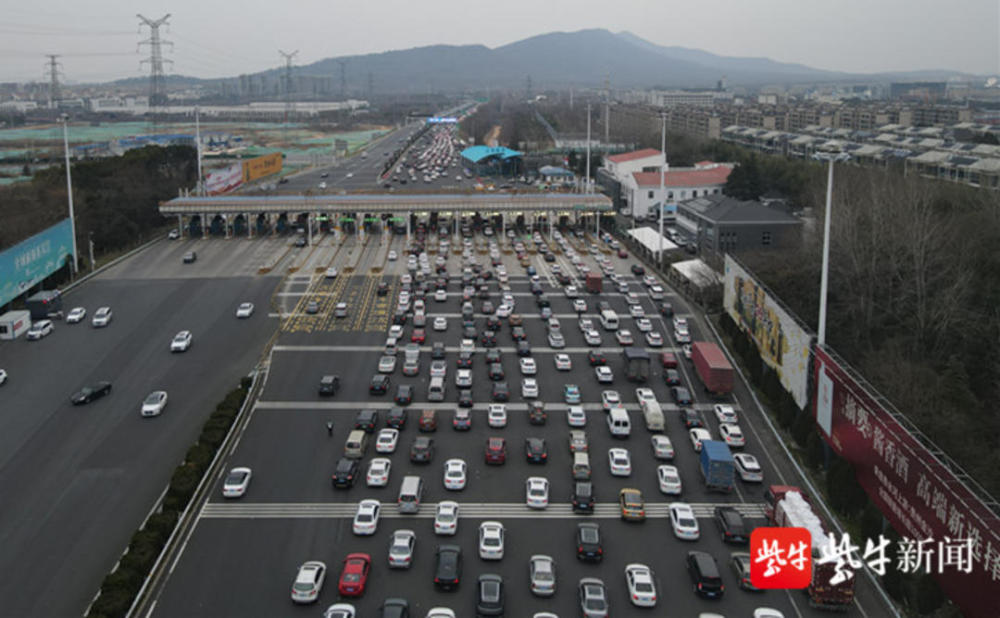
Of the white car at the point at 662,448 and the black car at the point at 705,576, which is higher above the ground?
the white car at the point at 662,448

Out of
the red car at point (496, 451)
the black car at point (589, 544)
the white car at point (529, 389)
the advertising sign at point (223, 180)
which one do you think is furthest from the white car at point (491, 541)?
the advertising sign at point (223, 180)

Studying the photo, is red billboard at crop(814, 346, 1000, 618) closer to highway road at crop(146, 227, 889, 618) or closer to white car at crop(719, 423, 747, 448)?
highway road at crop(146, 227, 889, 618)

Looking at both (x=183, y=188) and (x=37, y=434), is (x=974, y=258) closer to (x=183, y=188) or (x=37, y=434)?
(x=37, y=434)

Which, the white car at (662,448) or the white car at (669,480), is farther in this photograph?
the white car at (662,448)

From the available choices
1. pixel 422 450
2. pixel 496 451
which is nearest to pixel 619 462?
pixel 496 451

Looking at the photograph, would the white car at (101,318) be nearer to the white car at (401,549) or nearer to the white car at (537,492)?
the white car at (401,549)

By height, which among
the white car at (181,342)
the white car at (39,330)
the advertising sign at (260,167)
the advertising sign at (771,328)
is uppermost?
the advertising sign at (260,167)

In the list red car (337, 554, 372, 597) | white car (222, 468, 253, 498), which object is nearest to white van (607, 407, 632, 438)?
red car (337, 554, 372, 597)
